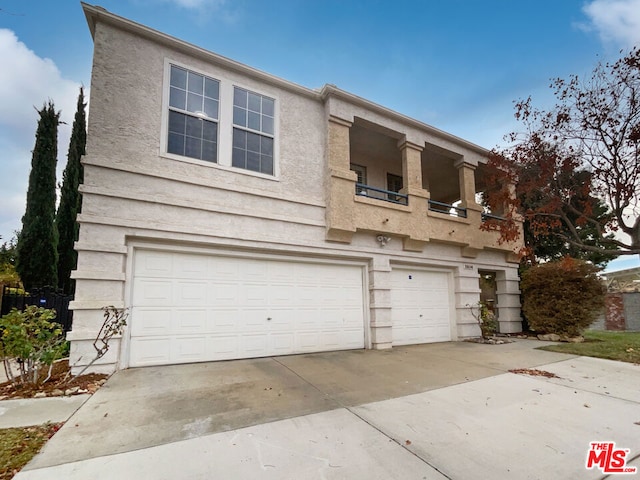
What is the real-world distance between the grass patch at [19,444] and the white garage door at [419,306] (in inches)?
286

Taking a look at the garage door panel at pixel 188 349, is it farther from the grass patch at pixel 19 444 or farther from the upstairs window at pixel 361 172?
the upstairs window at pixel 361 172

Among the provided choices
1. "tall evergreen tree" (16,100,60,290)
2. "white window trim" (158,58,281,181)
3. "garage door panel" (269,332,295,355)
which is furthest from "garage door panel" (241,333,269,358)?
"tall evergreen tree" (16,100,60,290)

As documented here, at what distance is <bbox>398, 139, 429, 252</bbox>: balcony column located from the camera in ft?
29.0

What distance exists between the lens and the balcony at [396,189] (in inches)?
312

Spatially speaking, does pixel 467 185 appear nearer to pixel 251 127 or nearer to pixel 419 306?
pixel 419 306

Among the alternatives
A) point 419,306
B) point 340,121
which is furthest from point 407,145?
point 419,306

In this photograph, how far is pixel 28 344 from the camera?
4531 mm

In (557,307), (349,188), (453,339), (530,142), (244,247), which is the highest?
(530,142)

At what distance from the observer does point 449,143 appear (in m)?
10.1

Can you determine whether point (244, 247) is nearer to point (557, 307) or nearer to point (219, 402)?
point (219, 402)

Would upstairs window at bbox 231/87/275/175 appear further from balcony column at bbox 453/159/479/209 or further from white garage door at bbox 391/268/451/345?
balcony column at bbox 453/159/479/209

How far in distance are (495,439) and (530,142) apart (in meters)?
9.58

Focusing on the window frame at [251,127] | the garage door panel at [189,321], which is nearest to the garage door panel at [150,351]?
the garage door panel at [189,321]

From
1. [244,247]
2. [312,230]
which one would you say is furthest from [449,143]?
[244,247]
